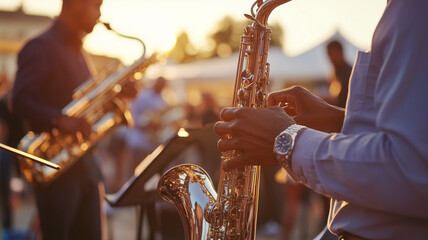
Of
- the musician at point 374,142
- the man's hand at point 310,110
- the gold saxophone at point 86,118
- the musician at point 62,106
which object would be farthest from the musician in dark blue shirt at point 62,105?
the musician at point 374,142

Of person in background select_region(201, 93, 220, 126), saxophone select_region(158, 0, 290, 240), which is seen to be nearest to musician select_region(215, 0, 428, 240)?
saxophone select_region(158, 0, 290, 240)

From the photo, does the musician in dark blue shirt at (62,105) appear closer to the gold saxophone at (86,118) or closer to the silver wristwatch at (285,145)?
the gold saxophone at (86,118)

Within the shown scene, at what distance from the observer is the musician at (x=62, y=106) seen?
3420 mm

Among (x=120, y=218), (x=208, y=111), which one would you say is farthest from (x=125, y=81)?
(x=208, y=111)

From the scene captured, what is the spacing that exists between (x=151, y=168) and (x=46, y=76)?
4.62 feet

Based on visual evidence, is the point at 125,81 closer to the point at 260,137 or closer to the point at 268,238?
the point at 260,137

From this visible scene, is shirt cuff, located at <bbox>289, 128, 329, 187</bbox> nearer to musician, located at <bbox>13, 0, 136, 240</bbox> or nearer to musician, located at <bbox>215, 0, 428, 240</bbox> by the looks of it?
musician, located at <bbox>215, 0, 428, 240</bbox>

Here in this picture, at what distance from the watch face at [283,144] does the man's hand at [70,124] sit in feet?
8.16

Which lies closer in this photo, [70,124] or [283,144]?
[283,144]

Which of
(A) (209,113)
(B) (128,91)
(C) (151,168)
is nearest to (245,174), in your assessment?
(C) (151,168)

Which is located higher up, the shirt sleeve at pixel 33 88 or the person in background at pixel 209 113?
the shirt sleeve at pixel 33 88

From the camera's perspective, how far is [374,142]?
1230mm

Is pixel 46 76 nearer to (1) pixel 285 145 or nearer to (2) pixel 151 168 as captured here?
(2) pixel 151 168

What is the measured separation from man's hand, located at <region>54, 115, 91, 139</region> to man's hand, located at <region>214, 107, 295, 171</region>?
2301 mm
